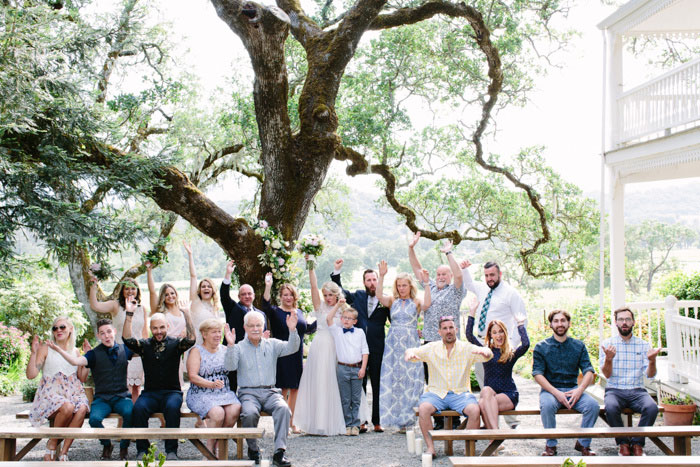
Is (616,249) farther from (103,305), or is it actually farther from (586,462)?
(103,305)

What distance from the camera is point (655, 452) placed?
20.4ft

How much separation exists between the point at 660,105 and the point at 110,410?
7.51m

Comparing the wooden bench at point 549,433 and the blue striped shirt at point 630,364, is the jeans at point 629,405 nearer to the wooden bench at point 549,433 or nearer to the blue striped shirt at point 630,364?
the blue striped shirt at point 630,364

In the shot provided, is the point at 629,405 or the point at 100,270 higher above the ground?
the point at 100,270

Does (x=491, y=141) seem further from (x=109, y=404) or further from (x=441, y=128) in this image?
(x=109, y=404)

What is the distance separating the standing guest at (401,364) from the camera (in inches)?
271

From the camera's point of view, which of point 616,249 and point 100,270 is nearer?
point 100,270

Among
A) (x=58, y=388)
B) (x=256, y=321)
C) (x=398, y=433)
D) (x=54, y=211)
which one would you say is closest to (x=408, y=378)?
(x=398, y=433)

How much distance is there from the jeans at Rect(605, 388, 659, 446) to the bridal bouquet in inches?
124

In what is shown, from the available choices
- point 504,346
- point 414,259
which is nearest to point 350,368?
point 414,259

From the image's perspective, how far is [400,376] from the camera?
6.90 meters

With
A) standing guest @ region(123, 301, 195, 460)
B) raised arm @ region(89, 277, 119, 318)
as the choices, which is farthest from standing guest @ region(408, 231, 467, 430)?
raised arm @ region(89, 277, 119, 318)

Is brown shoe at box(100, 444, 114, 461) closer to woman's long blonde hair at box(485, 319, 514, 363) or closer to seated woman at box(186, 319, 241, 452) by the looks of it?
seated woman at box(186, 319, 241, 452)

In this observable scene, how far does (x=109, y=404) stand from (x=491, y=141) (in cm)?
964
